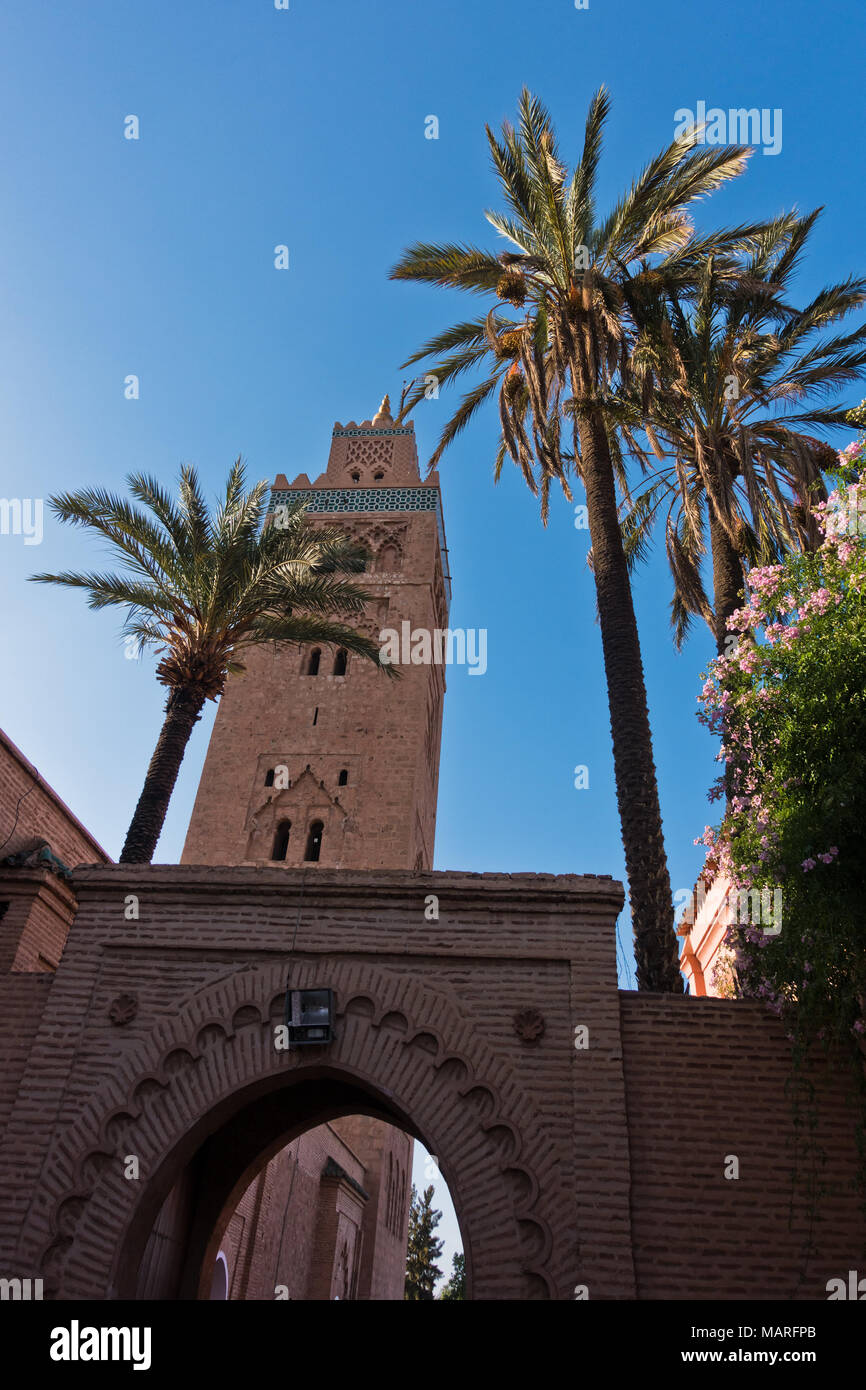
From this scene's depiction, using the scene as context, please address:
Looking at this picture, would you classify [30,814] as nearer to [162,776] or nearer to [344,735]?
[162,776]

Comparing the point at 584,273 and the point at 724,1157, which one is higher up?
the point at 584,273

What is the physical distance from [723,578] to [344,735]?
12244mm

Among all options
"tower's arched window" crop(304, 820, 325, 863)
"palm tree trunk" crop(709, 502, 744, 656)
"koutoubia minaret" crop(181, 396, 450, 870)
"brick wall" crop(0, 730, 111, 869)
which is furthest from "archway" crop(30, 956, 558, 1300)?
"tower's arched window" crop(304, 820, 325, 863)

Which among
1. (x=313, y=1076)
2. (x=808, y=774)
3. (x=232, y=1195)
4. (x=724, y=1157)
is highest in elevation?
(x=808, y=774)

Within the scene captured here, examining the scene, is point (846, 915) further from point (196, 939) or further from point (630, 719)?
point (196, 939)

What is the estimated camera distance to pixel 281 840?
20.2 m

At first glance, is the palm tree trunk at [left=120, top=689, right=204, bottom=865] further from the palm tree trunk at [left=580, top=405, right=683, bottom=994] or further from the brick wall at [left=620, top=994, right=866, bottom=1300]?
the brick wall at [left=620, top=994, right=866, bottom=1300]

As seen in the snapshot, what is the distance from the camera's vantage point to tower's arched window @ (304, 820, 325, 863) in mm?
19734

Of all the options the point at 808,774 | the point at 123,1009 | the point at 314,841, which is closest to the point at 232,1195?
the point at 123,1009

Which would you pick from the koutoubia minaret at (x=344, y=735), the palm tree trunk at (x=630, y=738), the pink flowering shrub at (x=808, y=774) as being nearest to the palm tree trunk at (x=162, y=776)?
the palm tree trunk at (x=630, y=738)

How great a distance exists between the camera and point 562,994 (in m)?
6.48

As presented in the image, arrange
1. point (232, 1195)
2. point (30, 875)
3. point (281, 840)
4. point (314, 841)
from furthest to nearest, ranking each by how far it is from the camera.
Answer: point (281, 840) → point (314, 841) → point (30, 875) → point (232, 1195)

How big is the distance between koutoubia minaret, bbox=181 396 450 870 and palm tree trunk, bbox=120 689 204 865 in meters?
8.85
